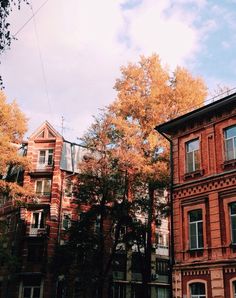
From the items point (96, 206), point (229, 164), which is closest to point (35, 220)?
point (96, 206)

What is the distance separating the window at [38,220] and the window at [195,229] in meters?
21.4

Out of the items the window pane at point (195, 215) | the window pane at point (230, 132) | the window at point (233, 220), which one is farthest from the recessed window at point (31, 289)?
the window pane at point (230, 132)

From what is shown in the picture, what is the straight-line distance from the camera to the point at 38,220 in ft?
127

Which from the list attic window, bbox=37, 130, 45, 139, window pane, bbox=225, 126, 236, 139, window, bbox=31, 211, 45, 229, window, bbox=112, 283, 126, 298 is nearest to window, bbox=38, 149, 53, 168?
attic window, bbox=37, 130, 45, 139

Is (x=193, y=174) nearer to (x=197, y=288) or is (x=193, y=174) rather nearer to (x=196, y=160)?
Result: (x=196, y=160)

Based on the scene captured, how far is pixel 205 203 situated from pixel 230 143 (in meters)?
3.16

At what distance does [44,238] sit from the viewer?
37.6 meters

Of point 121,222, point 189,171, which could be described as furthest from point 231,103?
point 121,222

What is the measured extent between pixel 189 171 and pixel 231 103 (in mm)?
4156

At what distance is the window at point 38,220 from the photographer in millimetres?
38469

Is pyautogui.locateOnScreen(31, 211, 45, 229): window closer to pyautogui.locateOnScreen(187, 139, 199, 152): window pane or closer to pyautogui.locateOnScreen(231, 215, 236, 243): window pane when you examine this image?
pyautogui.locateOnScreen(187, 139, 199, 152): window pane

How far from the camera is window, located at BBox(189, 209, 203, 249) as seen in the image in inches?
767

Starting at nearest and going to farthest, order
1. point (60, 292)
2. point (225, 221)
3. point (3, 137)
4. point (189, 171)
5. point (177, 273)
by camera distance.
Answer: point (225, 221) → point (177, 273) → point (189, 171) → point (3, 137) → point (60, 292)

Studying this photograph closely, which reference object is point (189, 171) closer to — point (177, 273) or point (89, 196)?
point (177, 273)
